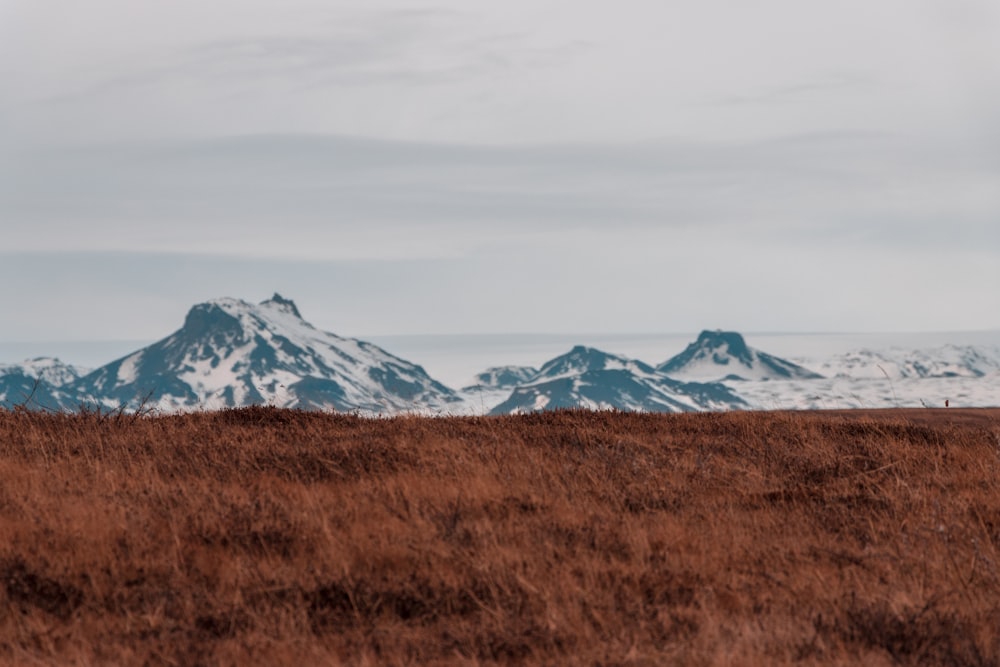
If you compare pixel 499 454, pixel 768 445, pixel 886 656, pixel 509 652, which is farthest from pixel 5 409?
pixel 886 656

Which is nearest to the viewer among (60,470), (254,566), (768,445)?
(254,566)

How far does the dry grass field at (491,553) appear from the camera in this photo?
754cm

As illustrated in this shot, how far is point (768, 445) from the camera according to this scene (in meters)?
15.5

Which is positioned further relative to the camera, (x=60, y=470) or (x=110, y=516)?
(x=60, y=470)

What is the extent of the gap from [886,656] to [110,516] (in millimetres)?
6811

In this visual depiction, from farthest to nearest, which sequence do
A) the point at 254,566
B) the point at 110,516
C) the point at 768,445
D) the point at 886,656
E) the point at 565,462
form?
the point at 768,445 → the point at 565,462 → the point at 110,516 → the point at 254,566 → the point at 886,656

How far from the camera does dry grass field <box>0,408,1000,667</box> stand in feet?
24.7

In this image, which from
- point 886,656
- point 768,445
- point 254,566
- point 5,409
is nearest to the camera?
point 886,656

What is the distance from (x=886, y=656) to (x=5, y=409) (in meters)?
15.0

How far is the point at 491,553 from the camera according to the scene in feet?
29.9

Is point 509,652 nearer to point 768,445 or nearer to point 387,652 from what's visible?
point 387,652

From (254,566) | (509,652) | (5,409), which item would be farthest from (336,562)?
(5,409)

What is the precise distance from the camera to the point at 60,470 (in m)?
12.8

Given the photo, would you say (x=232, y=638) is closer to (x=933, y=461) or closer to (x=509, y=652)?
(x=509, y=652)
